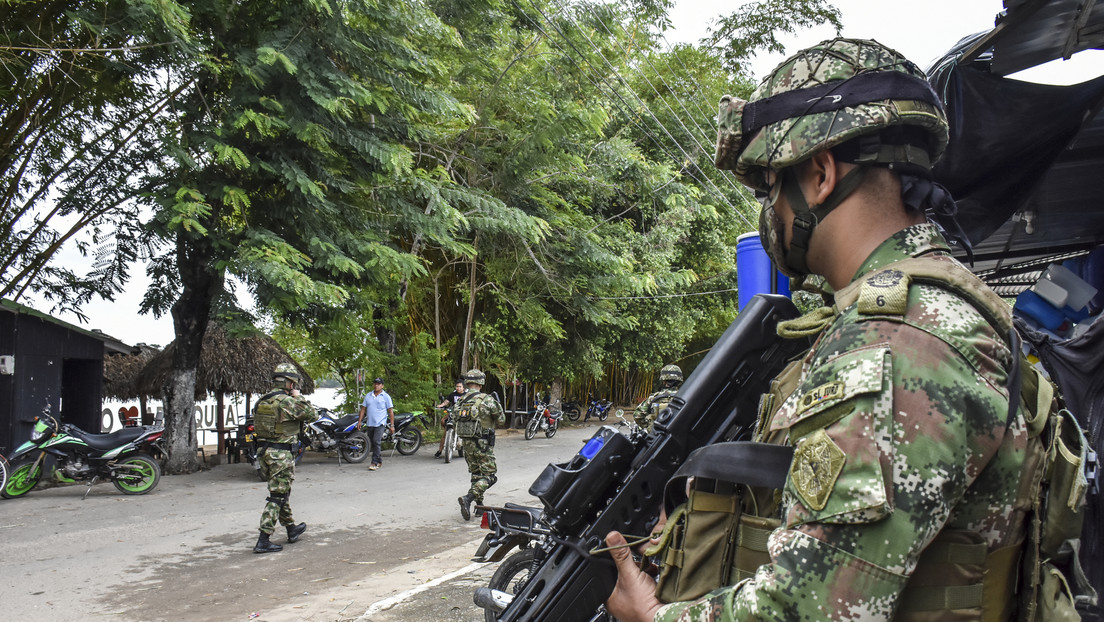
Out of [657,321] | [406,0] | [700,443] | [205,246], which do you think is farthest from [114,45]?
[657,321]

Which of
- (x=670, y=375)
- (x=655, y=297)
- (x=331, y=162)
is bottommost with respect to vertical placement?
(x=670, y=375)

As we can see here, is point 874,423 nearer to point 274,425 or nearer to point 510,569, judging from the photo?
point 510,569

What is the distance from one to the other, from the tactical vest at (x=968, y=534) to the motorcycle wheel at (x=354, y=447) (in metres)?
13.0

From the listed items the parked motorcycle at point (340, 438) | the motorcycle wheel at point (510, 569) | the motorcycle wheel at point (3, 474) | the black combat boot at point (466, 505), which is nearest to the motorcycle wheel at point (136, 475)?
the motorcycle wheel at point (3, 474)

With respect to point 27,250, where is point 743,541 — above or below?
below

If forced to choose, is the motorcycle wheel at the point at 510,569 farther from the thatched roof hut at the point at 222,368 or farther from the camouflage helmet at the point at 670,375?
the thatched roof hut at the point at 222,368

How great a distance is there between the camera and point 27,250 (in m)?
11.6

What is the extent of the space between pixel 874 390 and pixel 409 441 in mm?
14723

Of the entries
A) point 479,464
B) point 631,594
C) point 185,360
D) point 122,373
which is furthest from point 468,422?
point 122,373

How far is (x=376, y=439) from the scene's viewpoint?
43.8 ft

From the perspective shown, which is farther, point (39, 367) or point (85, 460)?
point (39, 367)

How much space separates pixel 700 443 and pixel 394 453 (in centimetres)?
1423

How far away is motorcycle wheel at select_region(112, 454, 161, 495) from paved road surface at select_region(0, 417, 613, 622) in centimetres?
18

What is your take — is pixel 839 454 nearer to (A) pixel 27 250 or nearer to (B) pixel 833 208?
(B) pixel 833 208
